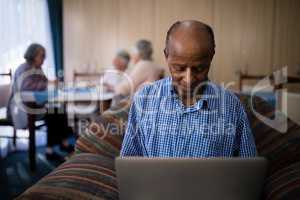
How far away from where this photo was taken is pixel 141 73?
11.8 feet

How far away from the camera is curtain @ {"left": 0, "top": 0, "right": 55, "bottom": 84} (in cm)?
402

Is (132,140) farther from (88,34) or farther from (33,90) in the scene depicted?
(88,34)

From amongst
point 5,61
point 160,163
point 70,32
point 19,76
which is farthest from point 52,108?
point 160,163

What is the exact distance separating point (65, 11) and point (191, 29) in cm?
501

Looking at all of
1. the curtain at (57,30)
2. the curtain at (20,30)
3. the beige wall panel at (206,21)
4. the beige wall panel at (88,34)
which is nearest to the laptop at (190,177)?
the curtain at (20,30)

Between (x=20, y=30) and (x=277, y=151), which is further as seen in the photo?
(x=20, y=30)

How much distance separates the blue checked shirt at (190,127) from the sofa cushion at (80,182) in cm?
23

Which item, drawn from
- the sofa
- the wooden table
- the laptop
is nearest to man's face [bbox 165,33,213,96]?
the laptop

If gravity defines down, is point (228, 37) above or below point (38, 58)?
above

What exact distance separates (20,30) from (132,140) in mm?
3800

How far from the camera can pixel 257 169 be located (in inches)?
30.2

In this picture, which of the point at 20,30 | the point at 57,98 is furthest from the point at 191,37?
the point at 20,30

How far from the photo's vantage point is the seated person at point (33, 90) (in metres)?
3.34

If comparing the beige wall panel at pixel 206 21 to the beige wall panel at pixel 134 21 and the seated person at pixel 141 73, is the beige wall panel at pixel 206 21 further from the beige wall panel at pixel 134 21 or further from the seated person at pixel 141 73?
the seated person at pixel 141 73
